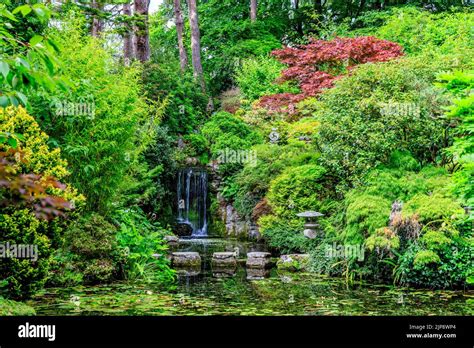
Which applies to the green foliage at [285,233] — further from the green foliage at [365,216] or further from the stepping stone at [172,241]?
the stepping stone at [172,241]

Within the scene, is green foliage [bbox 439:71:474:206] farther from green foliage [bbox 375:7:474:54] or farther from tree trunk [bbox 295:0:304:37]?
tree trunk [bbox 295:0:304:37]

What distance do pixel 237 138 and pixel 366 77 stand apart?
571 centimetres

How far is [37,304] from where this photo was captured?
5.60 m

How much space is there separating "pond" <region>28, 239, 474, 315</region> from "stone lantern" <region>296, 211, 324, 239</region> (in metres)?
1.59

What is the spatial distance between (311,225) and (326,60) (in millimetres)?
5934

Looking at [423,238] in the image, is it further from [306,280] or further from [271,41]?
[271,41]

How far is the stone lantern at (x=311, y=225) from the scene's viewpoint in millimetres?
9391

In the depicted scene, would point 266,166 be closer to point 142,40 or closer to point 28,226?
point 142,40

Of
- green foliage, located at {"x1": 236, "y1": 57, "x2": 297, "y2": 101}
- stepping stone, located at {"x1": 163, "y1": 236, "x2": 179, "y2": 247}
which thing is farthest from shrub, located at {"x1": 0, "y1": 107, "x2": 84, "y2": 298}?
green foliage, located at {"x1": 236, "y1": 57, "x2": 297, "y2": 101}

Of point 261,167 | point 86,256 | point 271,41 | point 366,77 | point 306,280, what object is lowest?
point 306,280

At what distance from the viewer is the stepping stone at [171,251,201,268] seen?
9734 mm

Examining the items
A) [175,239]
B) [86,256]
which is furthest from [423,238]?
[175,239]
